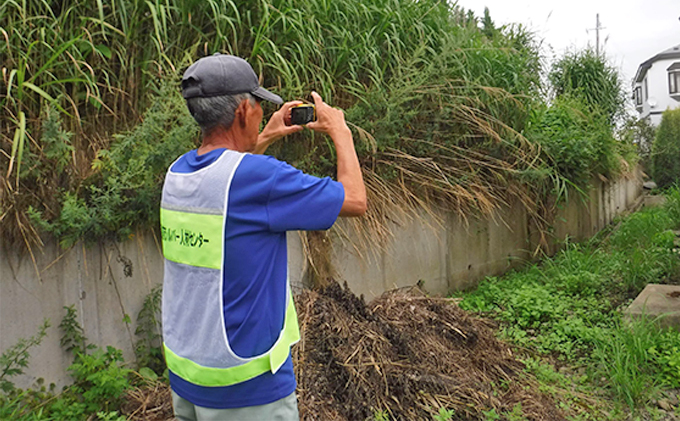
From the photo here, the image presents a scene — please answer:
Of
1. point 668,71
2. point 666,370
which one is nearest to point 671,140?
point 666,370

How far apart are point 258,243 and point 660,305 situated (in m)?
4.08

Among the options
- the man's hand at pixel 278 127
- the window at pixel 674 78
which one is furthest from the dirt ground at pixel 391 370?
the window at pixel 674 78

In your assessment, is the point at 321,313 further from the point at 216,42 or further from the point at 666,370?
the point at 666,370

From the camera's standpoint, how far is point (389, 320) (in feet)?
12.4

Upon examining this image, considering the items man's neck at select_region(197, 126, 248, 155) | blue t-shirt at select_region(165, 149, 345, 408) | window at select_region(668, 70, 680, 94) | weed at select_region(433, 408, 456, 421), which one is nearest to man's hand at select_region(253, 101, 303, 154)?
man's neck at select_region(197, 126, 248, 155)

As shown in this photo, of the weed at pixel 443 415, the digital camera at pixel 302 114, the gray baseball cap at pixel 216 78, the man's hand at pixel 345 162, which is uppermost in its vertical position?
the gray baseball cap at pixel 216 78

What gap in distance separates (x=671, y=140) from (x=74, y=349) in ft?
64.4

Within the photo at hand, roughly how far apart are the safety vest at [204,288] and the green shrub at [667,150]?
61.7ft

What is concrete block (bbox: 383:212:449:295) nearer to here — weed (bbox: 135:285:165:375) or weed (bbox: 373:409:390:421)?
weed (bbox: 373:409:390:421)

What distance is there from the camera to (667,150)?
1741cm

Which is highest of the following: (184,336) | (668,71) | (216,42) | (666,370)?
(668,71)

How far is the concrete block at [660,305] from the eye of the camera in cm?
429

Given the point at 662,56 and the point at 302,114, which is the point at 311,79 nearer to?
the point at 302,114

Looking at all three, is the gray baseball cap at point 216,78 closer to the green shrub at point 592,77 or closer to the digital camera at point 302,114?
the digital camera at point 302,114
